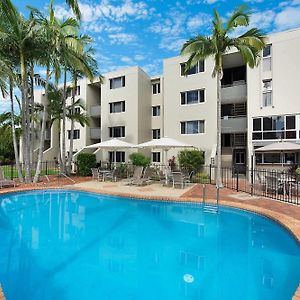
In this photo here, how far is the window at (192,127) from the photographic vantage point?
992 inches

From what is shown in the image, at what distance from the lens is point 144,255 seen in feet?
24.0

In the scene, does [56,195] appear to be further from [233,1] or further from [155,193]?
[233,1]

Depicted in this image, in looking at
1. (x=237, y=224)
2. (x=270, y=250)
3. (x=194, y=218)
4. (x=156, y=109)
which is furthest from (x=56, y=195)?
(x=156, y=109)

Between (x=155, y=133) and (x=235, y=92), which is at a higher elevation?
(x=235, y=92)

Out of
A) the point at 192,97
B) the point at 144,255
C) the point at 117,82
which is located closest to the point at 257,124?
the point at 192,97

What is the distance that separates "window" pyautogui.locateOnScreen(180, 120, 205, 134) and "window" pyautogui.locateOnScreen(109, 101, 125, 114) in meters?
7.95

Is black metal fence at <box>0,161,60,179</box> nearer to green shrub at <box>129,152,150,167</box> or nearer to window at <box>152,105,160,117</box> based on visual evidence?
green shrub at <box>129,152,150,167</box>

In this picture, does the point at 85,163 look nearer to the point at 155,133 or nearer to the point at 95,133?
the point at 95,133

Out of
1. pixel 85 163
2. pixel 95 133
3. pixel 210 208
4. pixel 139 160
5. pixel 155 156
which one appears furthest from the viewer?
pixel 95 133

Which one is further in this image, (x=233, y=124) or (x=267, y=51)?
(x=233, y=124)

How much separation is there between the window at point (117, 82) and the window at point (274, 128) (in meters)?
16.0

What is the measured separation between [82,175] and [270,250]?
19.4 meters

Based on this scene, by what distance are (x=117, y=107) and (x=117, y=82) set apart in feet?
10.2

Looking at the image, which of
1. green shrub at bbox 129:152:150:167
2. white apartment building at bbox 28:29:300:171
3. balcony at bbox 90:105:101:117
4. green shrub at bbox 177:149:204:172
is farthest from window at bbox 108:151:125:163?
green shrub at bbox 177:149:204:172
